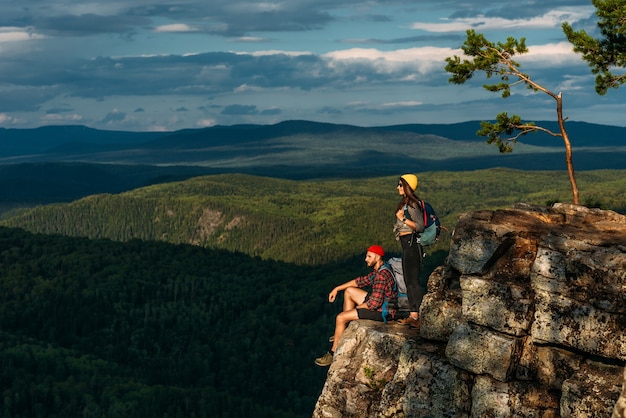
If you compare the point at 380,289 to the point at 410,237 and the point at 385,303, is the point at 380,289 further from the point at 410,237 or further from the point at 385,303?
the point at 410,237

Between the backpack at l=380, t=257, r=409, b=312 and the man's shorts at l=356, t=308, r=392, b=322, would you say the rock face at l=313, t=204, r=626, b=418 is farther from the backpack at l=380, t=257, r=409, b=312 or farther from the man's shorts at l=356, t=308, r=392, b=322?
the backpack at l=380, t=257, r=409, b=312

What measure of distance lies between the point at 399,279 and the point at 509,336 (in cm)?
791

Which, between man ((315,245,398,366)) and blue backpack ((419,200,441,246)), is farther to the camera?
man ((315,245,398,366))

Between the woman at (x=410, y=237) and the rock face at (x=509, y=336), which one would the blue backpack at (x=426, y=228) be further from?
the rock face at (x=509, y=336)

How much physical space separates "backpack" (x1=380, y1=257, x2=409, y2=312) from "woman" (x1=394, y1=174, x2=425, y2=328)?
0.37m

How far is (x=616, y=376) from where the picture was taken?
2767 cm

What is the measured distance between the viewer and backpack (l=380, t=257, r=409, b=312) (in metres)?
37.1

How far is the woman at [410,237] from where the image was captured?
3578cm

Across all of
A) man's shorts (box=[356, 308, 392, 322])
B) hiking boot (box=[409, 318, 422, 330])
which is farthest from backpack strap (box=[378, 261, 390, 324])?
hiking boot (box=[409, 318, 422, 330])

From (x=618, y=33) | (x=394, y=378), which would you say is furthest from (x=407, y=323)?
(x=618, y=33)

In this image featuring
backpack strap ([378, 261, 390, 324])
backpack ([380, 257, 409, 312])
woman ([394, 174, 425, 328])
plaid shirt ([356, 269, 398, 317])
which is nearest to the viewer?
woman ([394, 174, 425, 328])

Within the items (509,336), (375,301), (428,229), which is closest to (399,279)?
(375,301)

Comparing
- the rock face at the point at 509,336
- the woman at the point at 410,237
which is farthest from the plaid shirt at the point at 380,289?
the rock face at the point at 509,336

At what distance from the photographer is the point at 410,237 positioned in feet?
118
